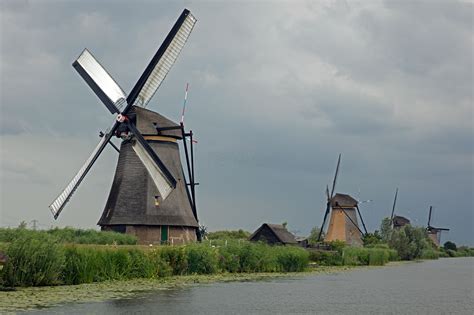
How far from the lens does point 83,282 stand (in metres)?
19.1

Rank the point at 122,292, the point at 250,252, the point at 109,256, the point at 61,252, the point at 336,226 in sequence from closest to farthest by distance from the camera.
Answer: the point at 122,292 < the point at 61,252 < the point at 109,256 < the point at 250,252 < the point at 336,226

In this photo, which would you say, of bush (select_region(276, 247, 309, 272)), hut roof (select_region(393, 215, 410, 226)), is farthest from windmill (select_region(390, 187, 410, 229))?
bush (select_region(276, 247, 309, 272))

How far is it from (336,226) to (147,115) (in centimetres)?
3071

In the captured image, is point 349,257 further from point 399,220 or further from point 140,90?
point 399,220

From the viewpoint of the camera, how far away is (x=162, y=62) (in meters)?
28.8

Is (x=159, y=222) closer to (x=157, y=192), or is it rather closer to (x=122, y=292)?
(x=157, y=192)

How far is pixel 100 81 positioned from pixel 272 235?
56.1 ft

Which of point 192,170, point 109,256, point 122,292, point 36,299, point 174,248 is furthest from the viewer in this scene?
point 192,170

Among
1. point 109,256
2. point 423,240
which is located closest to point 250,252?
point 109,256

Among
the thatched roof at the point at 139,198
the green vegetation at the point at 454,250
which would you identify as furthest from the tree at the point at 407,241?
the thatched roof at the point at 139,198

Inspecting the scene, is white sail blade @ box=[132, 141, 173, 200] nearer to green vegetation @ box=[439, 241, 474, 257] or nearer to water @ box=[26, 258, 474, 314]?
water @ box=[26, 258, 474, 314]

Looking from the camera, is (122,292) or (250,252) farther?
(250,252)

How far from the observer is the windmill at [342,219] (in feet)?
183

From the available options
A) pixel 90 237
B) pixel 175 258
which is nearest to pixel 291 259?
pixel 175 258
